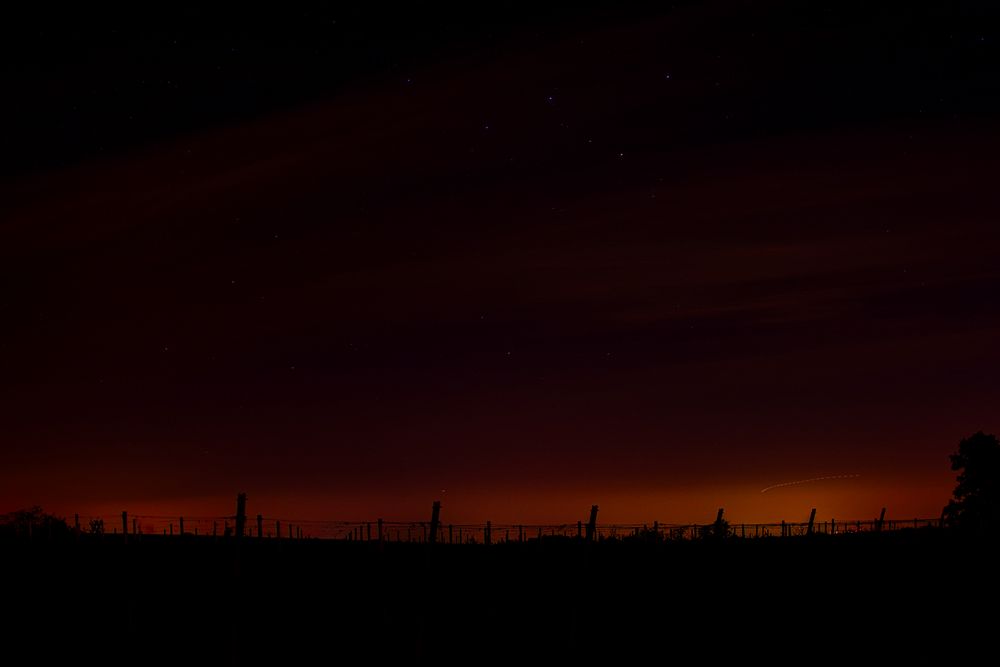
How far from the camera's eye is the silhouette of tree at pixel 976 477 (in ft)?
221

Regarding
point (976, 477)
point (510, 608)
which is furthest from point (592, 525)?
point (976, 477)

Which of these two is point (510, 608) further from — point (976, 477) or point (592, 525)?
point (976, 477)

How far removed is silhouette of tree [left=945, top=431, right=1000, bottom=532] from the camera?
2657 inches

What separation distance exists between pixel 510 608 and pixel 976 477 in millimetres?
53625

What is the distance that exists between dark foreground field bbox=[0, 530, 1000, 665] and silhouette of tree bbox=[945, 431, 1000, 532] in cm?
3293

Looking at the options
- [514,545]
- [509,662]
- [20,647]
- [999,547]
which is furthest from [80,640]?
[514,545]

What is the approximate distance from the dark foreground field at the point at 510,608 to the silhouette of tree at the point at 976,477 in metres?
32.9

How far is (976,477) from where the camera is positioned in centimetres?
6894

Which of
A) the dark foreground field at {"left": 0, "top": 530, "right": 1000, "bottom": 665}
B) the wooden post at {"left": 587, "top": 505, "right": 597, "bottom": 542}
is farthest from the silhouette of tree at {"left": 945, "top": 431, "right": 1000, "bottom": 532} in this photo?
the wooden post at {"left": 587, "top": 505, "right": 597, "bottom": 542}

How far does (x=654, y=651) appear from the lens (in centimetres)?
1922

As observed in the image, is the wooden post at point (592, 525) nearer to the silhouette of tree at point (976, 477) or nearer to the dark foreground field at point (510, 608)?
the dark foreground field at point (510, 608)

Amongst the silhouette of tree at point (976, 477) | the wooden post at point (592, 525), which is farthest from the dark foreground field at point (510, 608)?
the silhouette of tree at point (976, 477)

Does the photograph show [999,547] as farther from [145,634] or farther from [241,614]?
[145,634]

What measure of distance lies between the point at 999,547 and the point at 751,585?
10.6m
